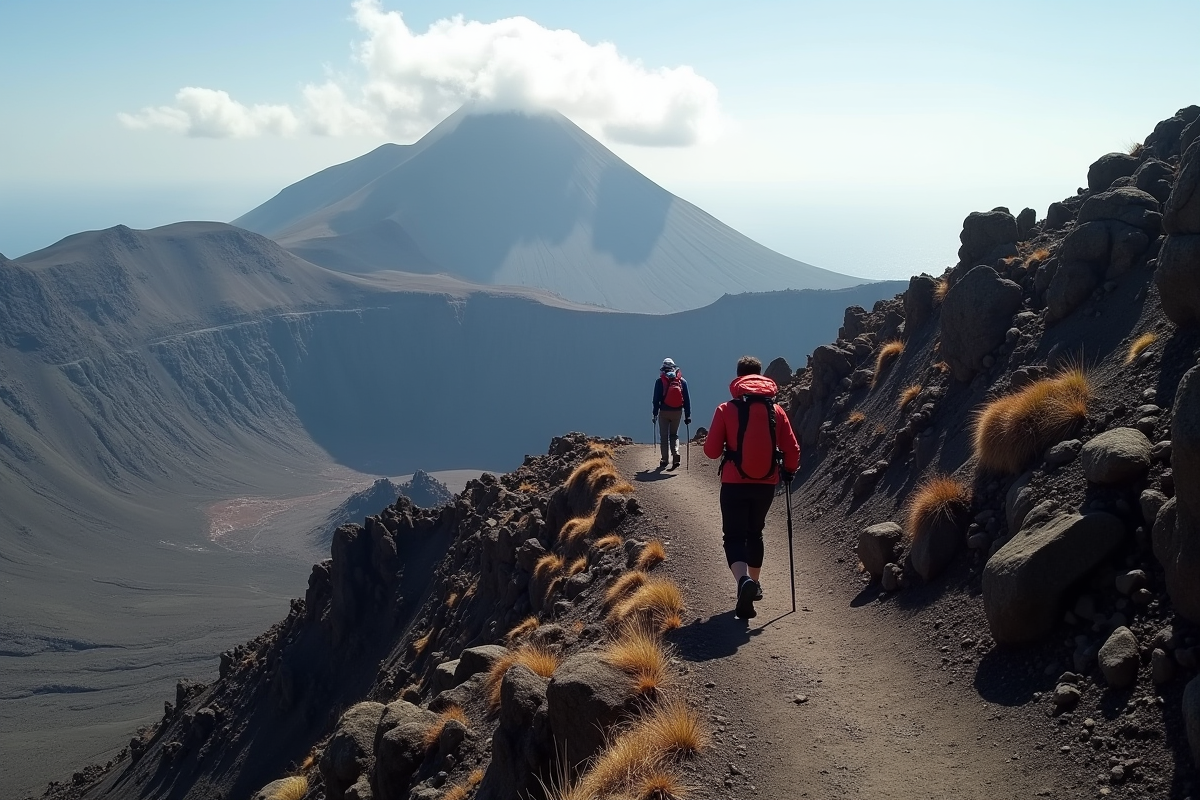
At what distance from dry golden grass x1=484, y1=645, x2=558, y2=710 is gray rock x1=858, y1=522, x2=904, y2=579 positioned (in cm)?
332

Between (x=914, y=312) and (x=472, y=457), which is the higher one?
(x=914, y=312)

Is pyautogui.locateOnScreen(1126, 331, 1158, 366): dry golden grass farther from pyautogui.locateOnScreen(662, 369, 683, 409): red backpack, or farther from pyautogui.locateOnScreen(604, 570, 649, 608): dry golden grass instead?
pyautogui.locateOnScreen(662, 369, 683, 409): red backpack

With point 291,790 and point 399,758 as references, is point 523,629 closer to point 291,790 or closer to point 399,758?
point 399,758

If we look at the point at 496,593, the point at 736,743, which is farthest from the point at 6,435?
the point at 736,743

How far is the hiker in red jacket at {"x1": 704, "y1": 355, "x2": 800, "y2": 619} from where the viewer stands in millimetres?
8375

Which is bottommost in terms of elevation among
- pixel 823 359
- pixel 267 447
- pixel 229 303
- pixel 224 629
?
pixel 224 629

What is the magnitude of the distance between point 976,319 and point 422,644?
14.0 m

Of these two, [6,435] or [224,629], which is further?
[6,435]

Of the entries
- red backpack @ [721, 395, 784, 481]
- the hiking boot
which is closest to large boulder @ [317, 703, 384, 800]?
the hiking boot

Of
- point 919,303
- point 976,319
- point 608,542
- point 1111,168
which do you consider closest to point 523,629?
point 608,542

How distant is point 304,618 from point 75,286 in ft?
364

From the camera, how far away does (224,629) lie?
67125 mm

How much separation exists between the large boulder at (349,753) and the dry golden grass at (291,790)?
268cm

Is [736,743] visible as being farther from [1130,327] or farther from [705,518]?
[705,518]
